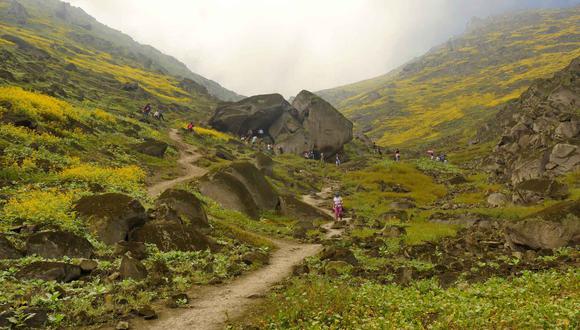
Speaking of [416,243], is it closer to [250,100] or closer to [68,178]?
[68,178]

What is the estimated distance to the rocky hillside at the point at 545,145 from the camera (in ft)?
144

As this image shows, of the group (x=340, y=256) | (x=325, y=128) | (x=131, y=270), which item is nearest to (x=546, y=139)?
(x=325, y=128)

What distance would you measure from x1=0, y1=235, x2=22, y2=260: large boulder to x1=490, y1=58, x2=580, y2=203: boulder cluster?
120 ft

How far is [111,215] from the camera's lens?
2069 centimetres

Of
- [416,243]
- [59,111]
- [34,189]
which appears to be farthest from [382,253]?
[59,111]

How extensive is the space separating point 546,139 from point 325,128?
4744 cm

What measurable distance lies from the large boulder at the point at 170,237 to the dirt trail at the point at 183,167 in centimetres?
1244

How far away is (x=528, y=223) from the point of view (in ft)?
69.9

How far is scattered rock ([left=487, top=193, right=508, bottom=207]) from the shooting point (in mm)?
38344

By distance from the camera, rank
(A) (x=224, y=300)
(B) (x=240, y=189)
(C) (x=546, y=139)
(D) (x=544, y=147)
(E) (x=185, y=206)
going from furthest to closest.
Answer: (C) (x=546, y=139) < (D) (x=544, y=147) < (B) (x=240, y=189) < (E) (x=185, y=206) < (A) (x=224, y=300)

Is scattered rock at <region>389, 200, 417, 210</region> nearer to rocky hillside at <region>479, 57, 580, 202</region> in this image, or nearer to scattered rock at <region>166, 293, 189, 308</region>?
rocky hillside at <region>479, 57, 580, 202</region>

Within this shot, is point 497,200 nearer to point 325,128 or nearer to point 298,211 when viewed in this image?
point 298,211

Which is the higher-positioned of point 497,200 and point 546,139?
point 546,139

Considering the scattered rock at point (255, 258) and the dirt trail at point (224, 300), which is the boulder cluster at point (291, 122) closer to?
the scattered rock at point (255, 258)
